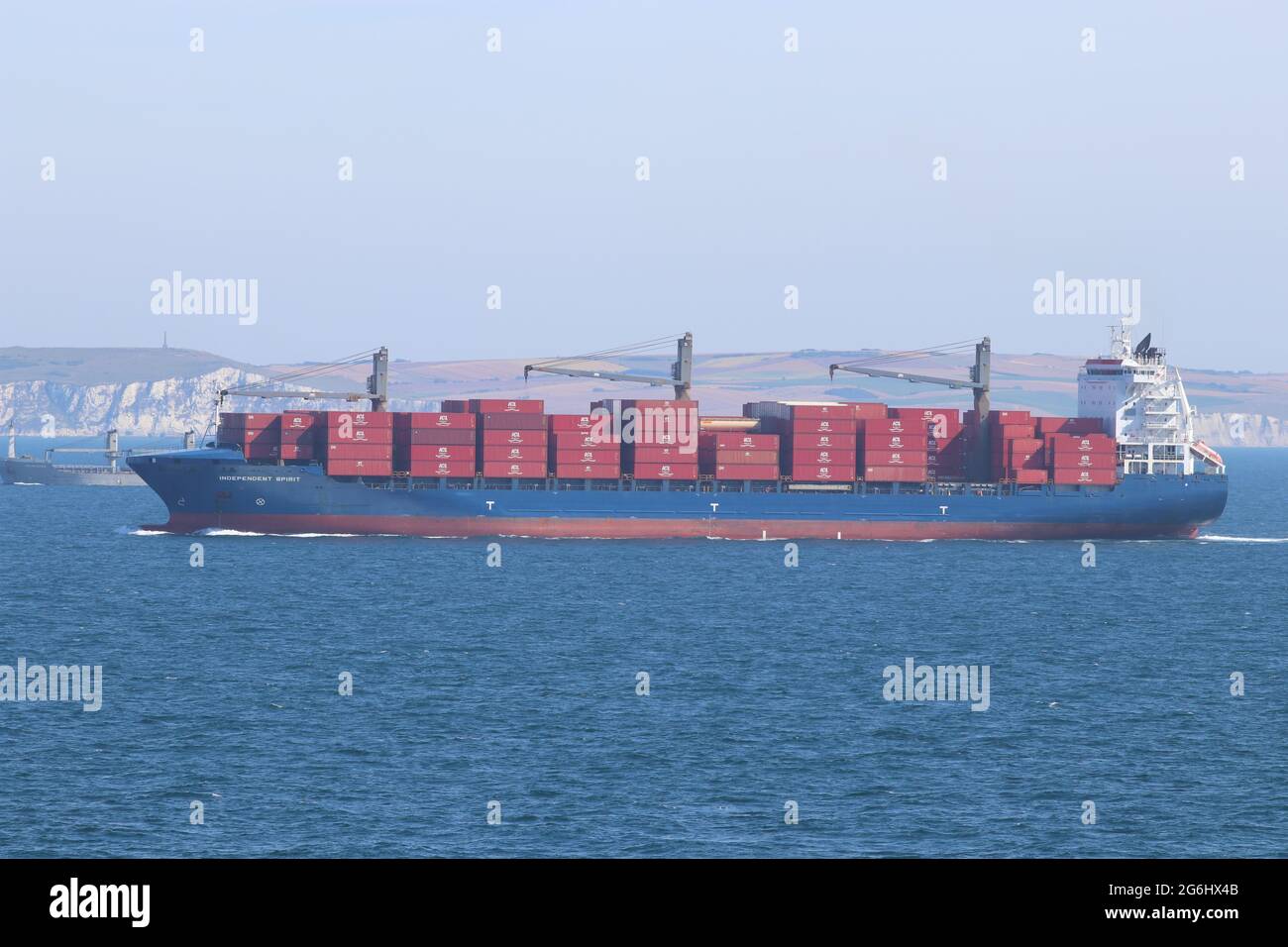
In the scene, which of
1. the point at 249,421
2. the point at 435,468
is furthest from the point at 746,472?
the point at 249,421

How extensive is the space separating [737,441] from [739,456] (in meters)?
0.88

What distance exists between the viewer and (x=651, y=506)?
8731 centimetres

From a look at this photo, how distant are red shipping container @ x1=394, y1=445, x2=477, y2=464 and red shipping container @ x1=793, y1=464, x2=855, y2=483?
754 inches

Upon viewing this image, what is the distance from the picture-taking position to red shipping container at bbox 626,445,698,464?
8719 cm

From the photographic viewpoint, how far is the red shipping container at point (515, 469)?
86.1 m

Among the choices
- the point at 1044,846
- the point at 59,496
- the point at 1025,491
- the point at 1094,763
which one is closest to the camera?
the point at 1044,846

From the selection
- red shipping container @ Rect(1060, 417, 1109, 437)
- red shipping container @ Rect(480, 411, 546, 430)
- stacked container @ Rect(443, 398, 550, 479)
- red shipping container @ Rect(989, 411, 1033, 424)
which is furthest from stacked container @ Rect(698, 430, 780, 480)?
red shipping container @ Rect(1060, 417, 1109, 437)

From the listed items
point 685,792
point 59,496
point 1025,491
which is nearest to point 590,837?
point 685,792

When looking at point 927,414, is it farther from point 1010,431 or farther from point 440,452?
point 440,452

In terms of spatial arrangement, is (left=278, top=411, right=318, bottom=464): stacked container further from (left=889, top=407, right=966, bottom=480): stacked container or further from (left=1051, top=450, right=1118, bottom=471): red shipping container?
(left=1051, top=450, right=1118, bottom=471): red shipping container

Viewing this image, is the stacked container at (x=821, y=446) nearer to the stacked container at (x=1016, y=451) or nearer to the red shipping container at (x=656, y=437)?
the red shipping container at (x=656, y=437)

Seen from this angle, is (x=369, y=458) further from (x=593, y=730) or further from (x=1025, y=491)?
→ (x=593, y=730)

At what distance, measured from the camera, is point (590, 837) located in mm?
27578
